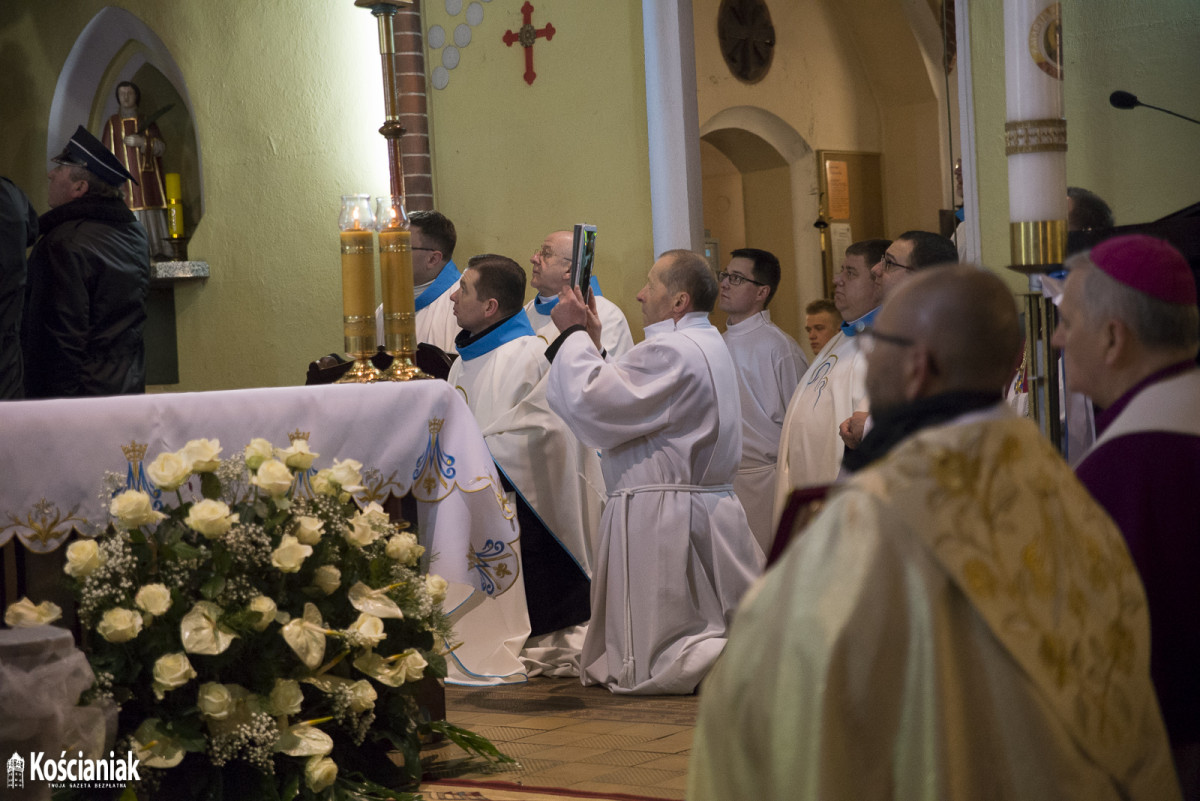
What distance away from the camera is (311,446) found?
12.8ft

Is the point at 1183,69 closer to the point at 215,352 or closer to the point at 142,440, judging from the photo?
the point at 142,440

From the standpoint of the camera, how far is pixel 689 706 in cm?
498

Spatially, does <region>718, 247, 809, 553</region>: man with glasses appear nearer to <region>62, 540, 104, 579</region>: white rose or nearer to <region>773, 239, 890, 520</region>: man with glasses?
<region>773, 239, 890, 520</region>: man with glasses

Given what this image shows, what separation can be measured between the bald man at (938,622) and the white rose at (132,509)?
5.98 ft

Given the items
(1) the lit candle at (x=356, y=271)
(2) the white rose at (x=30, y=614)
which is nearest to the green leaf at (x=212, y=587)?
(2) the white rose at (x=30, y=614)

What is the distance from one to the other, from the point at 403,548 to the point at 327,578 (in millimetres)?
293

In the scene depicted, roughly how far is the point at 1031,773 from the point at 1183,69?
422cm

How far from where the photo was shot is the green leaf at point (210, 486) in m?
3.36

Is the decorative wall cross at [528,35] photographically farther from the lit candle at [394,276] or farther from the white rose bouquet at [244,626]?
the white rose bouquet at [244,626]

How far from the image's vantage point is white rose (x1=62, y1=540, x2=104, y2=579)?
3154 millimetres

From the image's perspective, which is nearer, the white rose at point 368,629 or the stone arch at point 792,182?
the white rose at point 368,629

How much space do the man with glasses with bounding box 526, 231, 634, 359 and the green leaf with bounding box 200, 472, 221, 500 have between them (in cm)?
345

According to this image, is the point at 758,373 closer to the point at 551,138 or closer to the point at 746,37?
the point at 551,138

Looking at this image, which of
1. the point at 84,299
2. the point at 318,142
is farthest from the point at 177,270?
the point at 84,299
